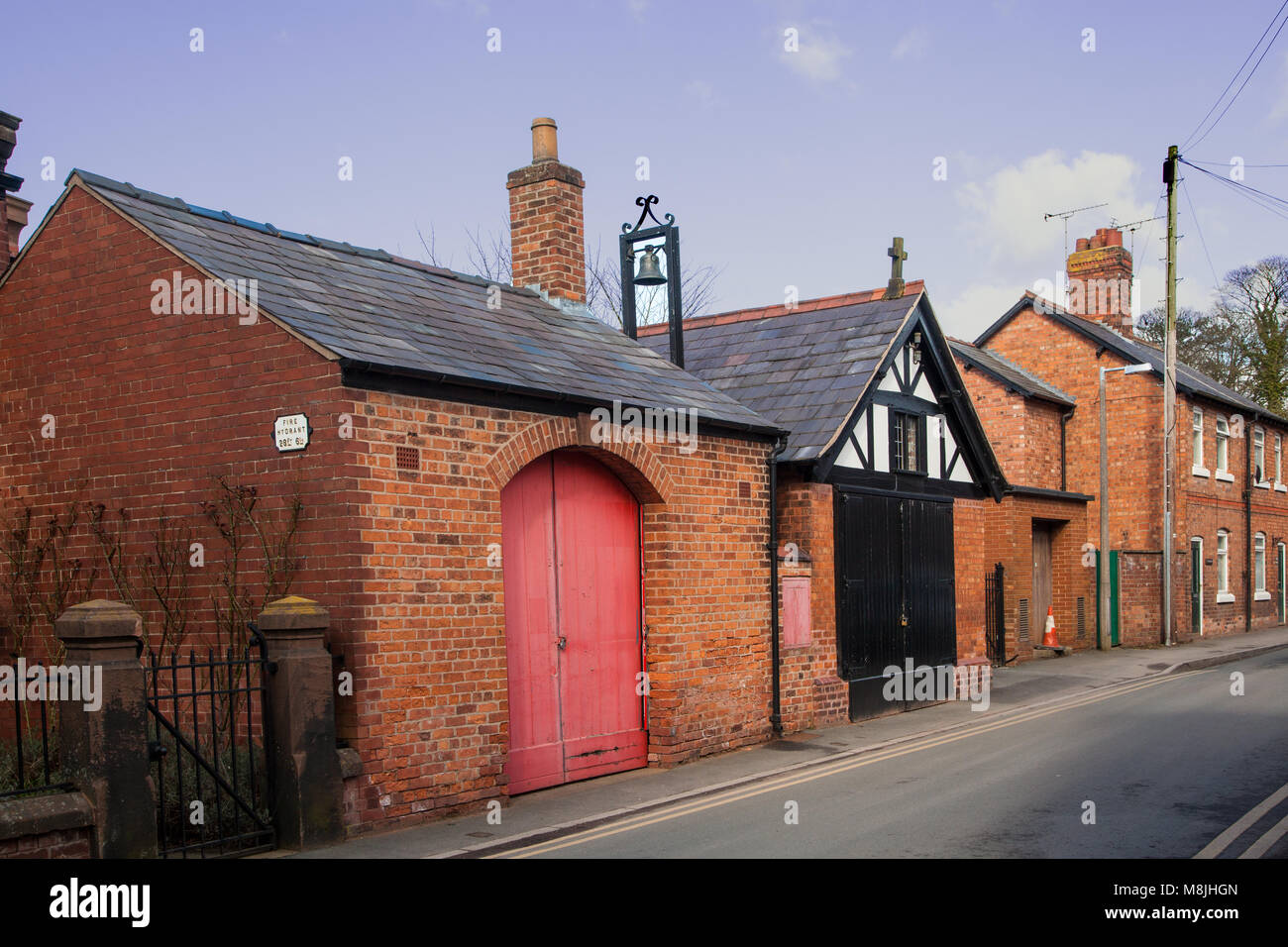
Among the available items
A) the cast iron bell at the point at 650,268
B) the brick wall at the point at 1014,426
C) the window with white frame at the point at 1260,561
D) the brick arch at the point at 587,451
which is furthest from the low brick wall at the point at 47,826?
the window with white frame at the point at 1260,561

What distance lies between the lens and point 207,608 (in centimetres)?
930

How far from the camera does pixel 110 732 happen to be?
6.81m

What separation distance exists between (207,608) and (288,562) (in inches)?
39.0

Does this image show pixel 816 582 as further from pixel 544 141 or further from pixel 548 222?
pixel 544 141

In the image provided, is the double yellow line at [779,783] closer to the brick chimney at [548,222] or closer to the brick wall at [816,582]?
the brick wall at [816,582]

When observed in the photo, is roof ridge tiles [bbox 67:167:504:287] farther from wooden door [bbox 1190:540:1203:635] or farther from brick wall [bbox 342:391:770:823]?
wooden door [bbox 1190:540:1203:635]

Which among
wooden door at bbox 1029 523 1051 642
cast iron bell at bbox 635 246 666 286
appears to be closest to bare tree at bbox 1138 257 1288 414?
wooden door at bbox 1029 523 1051 642

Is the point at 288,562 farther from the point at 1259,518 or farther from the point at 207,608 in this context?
the point at 1259,518

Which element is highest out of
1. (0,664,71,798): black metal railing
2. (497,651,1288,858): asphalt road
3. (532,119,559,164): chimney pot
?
(532,119,559,164): chimney pot

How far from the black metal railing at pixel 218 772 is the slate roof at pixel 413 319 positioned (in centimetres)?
250

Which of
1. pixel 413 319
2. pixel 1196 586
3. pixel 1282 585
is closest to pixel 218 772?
pixel 413 319

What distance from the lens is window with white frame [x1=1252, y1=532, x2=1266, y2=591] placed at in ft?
111

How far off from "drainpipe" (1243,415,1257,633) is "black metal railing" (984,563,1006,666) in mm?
14207

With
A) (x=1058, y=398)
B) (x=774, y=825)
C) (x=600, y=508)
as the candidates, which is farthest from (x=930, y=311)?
(x=1058, y=398)
